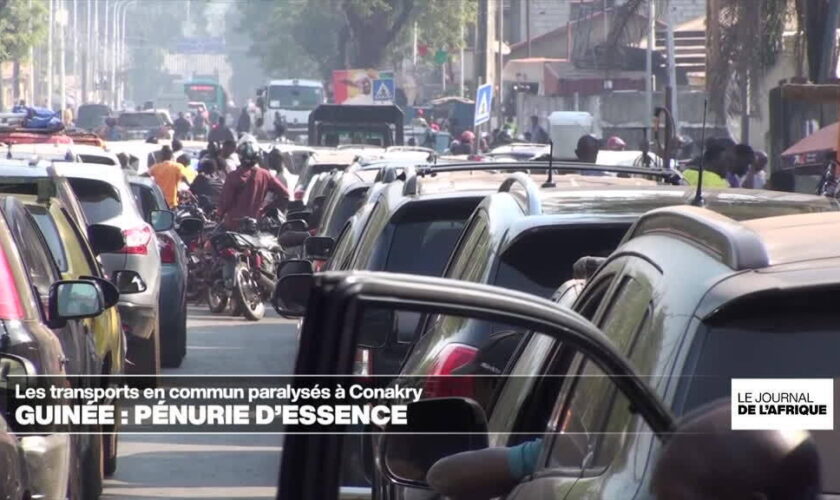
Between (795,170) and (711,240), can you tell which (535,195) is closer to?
(711,240)

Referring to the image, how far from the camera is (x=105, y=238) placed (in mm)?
10859

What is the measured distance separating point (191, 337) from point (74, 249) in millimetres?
8509

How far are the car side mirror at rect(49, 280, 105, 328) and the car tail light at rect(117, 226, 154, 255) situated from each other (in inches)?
240

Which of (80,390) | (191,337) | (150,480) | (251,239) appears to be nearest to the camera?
(80,390)

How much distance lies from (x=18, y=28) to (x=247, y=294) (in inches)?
1261

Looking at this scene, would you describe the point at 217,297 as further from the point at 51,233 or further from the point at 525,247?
the point at 525,247

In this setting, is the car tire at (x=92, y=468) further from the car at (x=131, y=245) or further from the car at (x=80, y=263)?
the car at (x=131, y=245)

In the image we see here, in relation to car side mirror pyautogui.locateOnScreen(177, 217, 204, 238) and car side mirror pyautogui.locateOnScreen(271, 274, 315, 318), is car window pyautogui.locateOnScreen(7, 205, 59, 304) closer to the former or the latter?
car side mirror pyautogui.locateOnScreen(271, 274, 315, 318)

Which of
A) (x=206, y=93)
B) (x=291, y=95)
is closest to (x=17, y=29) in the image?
(x=291, y=95)

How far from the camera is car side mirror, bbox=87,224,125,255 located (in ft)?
35.4

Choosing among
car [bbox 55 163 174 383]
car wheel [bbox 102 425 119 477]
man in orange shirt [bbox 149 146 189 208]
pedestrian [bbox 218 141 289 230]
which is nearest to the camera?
car wheel [bbox 102 425 119 477]

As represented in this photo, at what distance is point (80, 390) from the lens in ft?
22.9

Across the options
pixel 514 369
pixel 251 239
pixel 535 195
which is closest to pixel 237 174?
pixel 251 239

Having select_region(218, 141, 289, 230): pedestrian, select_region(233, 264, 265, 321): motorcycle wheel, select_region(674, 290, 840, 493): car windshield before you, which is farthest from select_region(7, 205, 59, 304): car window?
select_region(218, 141, 289, 230): pedestrian
